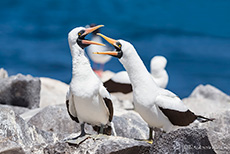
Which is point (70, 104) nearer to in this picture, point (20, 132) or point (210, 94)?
point (20, 132)

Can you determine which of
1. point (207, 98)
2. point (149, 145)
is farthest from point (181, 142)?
point (207, 98)

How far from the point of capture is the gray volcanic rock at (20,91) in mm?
9695

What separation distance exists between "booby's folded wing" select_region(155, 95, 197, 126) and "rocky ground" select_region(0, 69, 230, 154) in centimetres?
29

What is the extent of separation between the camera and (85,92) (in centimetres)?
590

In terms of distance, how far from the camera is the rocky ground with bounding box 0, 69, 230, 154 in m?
5.30

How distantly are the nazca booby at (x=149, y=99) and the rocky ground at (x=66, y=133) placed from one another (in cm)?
38

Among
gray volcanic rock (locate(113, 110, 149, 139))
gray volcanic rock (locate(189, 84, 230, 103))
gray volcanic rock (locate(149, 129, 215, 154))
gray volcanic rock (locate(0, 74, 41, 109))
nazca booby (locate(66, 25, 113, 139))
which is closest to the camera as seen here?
gray volcanic rock (locate(149, 129, 215, 154))

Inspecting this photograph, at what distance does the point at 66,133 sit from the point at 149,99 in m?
1.94

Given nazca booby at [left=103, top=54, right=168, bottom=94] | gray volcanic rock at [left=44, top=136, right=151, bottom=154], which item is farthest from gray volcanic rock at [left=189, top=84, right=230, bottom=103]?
gray volcanic rock at [left=44, top=136, right=151, bottom=154]

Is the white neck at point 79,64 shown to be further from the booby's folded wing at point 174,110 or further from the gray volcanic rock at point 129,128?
the gray volcanic rock at point 129,128

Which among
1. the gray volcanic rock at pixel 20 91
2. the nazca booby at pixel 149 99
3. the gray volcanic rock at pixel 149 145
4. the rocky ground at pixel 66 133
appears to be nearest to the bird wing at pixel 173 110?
the nazca booby at pixel 149 99

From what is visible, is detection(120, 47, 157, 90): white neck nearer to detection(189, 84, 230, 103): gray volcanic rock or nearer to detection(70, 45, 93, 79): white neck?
detection(70, 45, 93, 79): white neck

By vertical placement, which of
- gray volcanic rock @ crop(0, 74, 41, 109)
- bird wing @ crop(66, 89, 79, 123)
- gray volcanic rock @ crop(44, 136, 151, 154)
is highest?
gray volcanic rock @ crop(0, 74, 41, 109)

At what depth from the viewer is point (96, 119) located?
6184 millimetres
